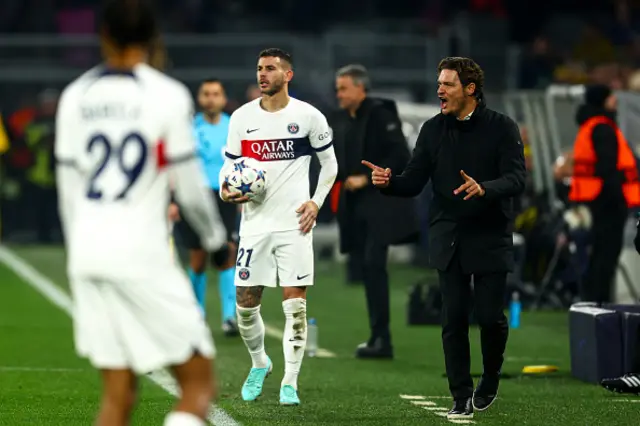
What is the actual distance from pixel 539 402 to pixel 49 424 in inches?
118

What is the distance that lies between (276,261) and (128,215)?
3.89 metres

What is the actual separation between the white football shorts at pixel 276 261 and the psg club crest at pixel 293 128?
1.98 feet

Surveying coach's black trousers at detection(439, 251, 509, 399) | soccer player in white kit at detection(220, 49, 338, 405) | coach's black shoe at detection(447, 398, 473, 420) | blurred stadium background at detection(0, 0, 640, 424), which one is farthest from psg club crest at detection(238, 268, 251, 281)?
blurred stadium background at detection(0, 0, 640, 424)

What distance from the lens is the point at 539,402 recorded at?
32.0 feet

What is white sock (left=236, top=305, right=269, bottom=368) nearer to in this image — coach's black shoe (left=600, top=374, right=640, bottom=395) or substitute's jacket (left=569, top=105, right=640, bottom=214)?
coach's black shoe (left=600, top=374, right=640, bottom=395)

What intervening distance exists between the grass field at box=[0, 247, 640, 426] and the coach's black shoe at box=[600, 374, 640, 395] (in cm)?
7

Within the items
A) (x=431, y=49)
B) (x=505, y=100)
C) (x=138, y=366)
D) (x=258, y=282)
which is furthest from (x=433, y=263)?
(x=431, y=49)

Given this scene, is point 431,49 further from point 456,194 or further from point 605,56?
point 456,194

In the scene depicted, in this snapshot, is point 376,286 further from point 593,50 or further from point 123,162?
point 593,50

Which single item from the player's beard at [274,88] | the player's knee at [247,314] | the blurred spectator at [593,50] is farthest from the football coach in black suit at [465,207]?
the blurred spectator at [593,50]

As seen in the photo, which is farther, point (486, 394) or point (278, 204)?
point (278, 204)

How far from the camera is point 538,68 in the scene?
28.5 metres

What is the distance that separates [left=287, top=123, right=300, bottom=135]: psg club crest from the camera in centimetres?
969

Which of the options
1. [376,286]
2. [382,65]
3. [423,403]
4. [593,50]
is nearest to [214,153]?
[376,286]
